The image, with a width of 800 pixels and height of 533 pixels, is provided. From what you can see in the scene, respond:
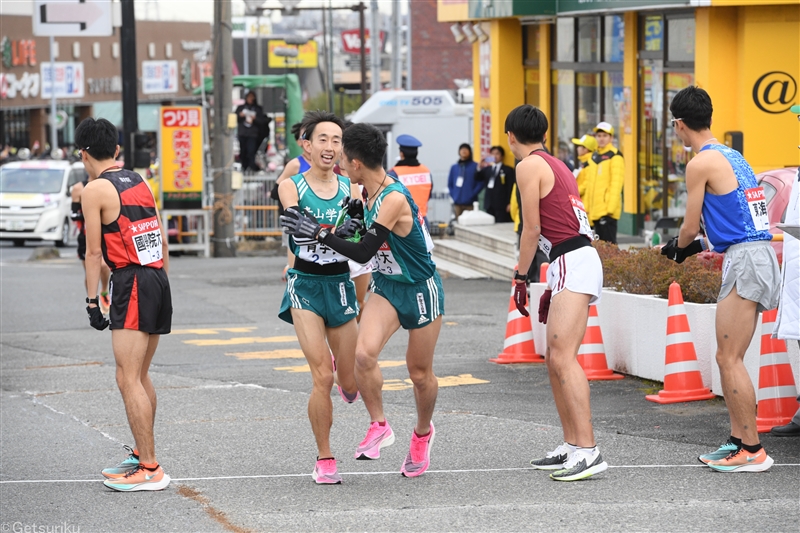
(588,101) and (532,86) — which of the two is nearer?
(588,101)

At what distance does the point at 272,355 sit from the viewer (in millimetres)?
11852

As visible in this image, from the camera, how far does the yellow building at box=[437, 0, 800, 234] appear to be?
16.5 meters

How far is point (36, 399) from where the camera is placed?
971cm

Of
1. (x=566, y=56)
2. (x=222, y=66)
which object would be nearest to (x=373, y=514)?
(x=566, y=56)

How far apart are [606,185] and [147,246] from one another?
355 inches

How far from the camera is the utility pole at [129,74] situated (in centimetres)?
2195

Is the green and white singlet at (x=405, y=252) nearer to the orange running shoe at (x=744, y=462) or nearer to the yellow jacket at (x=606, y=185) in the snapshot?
the orange running shoe at (x=744, y=462)

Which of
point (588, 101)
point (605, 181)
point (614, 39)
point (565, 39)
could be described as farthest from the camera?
point (565, 39)

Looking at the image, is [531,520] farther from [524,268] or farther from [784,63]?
[784,63]

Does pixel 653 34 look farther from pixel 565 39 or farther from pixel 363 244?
pixel 363 244

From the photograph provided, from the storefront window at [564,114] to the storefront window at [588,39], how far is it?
568 mm

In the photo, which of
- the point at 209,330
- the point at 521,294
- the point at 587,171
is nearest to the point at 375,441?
the point at 521,294

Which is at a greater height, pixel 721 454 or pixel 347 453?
pixel 721 454

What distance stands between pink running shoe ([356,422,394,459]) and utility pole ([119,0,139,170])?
15509mm
